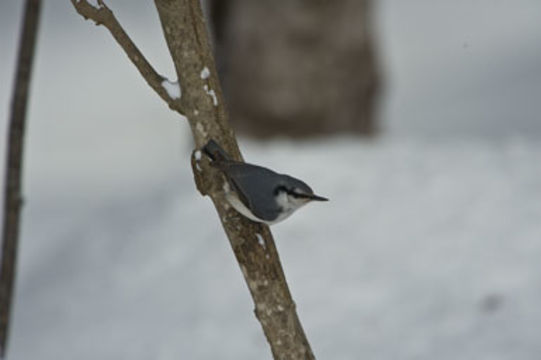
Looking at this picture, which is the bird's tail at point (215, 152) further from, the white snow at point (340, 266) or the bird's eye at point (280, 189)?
the white snow at point (340, 266)

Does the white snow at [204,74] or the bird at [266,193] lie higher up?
the white snow at [204,74]

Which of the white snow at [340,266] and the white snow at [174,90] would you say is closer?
the white snow at [174,90]

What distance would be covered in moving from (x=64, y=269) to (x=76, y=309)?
13.8 inches

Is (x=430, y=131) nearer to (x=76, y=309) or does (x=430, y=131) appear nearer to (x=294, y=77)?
(x=294, y=77)

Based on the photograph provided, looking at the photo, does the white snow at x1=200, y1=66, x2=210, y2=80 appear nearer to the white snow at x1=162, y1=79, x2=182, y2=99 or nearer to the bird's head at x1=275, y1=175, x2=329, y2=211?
the white snow at x1=162, y1=79, x2=182, y2=99

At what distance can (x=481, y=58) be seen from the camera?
8.90m

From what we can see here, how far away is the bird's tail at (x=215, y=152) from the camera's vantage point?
7.09 feet

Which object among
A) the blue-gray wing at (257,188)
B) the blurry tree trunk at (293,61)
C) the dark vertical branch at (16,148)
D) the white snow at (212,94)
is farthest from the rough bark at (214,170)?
the blurry tree trunk at (293,61)

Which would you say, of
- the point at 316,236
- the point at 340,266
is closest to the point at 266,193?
the point at 340,266

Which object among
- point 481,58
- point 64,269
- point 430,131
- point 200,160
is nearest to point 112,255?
point 64,269

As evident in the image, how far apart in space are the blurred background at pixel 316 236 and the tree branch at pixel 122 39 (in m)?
1.31

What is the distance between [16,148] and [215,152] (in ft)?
3.85

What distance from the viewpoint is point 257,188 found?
204cm

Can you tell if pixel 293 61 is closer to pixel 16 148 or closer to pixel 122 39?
pixel 16 148
